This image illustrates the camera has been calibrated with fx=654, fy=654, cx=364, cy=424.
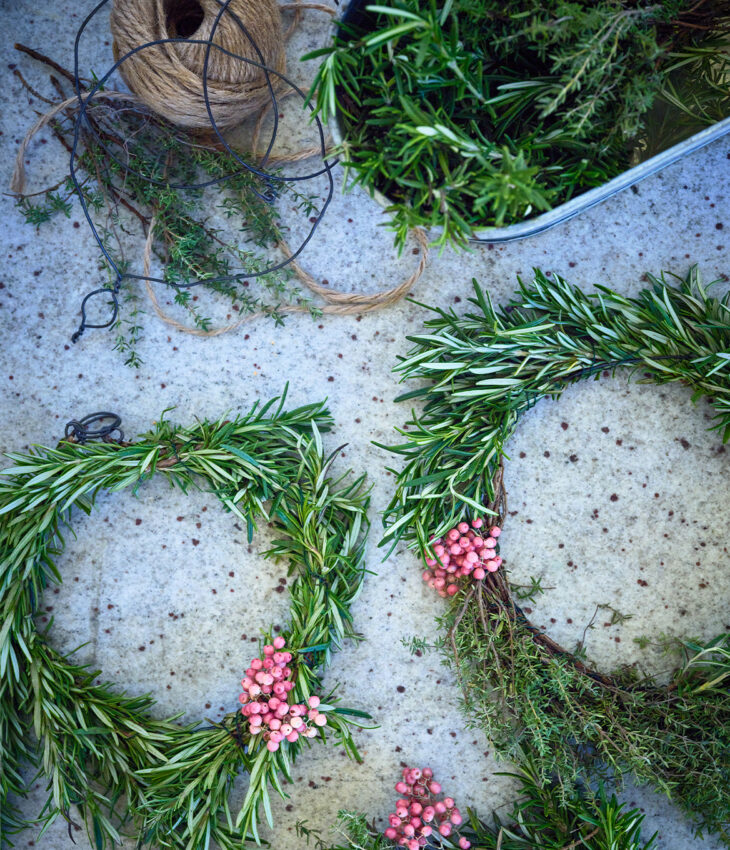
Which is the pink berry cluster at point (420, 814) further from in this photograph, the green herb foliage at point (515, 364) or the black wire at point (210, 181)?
the black wire at point (210, 181)

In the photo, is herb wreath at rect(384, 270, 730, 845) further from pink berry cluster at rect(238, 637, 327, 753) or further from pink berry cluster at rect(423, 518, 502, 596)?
pink berry cluster at rect(238, 637, 327, 753)

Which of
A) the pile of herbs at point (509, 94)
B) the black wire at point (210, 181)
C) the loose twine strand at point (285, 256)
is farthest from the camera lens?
the loose twine strand at point (285, 256)

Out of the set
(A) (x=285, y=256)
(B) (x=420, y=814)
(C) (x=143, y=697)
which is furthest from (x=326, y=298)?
(B) (x=420, y=814)

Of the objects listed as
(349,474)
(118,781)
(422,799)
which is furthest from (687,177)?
(118,781)

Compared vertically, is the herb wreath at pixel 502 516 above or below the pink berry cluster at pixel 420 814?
above

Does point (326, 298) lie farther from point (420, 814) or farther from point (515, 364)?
point (420, 814)

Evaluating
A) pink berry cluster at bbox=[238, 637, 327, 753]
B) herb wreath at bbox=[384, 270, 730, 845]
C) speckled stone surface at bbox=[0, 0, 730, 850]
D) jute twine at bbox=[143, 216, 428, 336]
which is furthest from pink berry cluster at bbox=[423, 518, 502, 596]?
jute twine at bbox=[143, 216, 428, 336]

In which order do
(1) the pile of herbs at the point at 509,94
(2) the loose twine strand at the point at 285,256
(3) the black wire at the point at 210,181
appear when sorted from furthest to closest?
(2) the loose twine strand at the point at 285,256 < (3) the black wire at the point at 210,181 < (1) the pile of herbs at the point at 509,94

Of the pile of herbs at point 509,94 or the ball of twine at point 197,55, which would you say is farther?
the ball of twine at point 197,55

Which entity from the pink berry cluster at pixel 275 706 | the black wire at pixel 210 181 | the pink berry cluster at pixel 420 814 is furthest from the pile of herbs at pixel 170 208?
the pink berry cluster at pixel 420 814
